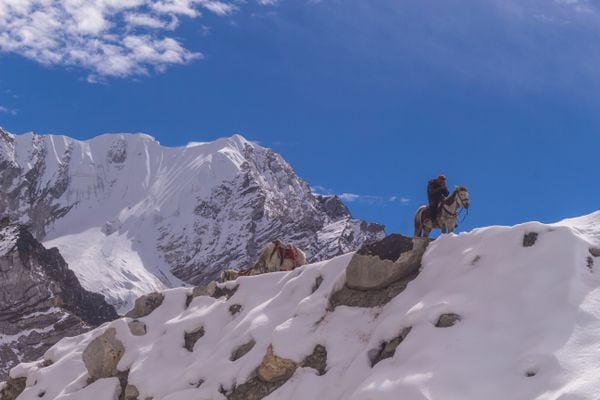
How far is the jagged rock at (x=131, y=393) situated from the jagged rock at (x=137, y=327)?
3.18 meters

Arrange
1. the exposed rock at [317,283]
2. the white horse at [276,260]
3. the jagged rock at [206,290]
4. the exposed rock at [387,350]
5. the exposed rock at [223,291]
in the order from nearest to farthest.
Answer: the exposed rock at [387,350], the exposed rock at [317,283], the exposed rock at [223,291], the jagged rock at [206,290], the white horse at [276,260]

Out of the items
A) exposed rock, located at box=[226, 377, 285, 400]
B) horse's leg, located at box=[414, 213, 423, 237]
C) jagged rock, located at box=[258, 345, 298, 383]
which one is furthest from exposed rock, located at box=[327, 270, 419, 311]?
horse's leg, located at box=[414, 213, 423, 237]

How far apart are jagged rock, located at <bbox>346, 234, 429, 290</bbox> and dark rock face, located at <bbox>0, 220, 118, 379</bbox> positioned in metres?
148

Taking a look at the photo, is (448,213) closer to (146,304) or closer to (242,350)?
(242,350)

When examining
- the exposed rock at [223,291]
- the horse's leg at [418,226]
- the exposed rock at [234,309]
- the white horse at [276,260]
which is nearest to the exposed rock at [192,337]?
the exposed rock at [234,309]

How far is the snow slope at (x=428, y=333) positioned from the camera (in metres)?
14.1

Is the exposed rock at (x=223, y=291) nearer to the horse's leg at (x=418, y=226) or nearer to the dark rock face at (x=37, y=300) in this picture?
the horse's leg at (x=418, y=226)

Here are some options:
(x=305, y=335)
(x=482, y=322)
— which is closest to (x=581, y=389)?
(x=482, y=322)

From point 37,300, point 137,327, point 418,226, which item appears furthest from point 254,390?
point 37,300

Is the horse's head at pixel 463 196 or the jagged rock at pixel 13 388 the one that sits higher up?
the horse's head at pixel 463 196

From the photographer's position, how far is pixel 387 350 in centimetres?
1673

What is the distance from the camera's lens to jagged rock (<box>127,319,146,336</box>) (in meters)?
A: 25.1

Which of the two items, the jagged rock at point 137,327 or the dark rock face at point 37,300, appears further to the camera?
the dark rock face at point 37,300

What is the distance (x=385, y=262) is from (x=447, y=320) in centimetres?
445
